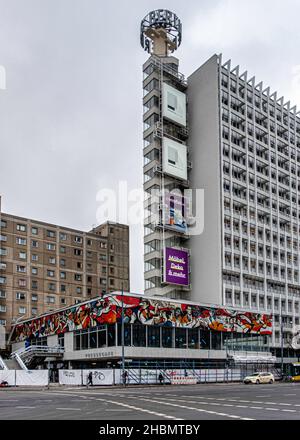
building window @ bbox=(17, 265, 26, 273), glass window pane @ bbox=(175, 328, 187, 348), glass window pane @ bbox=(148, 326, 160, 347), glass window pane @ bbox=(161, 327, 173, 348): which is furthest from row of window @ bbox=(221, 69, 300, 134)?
building window @ bbox=(17, 265, 26, 273)

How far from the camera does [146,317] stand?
244 ft

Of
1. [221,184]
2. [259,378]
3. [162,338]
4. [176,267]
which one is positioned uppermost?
[221,184]

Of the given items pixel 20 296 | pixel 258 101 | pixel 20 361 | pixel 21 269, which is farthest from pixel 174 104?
pixel 20 361

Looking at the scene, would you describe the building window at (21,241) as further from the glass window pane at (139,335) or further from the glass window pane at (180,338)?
the glass window pane at (139,335)

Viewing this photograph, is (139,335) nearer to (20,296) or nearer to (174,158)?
(174,158)

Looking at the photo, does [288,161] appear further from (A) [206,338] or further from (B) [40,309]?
(B) [40,309]

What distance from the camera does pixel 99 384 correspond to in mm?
60500

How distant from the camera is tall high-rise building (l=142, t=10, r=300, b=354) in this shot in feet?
316

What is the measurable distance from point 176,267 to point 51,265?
36474 millimetres

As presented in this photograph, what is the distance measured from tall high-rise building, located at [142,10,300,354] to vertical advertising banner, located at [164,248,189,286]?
251mm

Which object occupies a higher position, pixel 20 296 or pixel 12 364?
pixel 20 296
